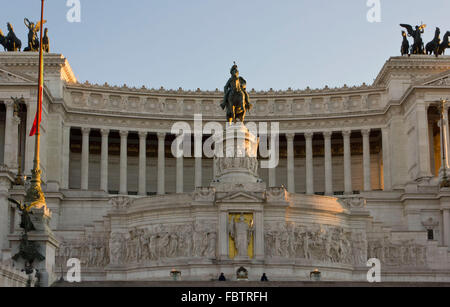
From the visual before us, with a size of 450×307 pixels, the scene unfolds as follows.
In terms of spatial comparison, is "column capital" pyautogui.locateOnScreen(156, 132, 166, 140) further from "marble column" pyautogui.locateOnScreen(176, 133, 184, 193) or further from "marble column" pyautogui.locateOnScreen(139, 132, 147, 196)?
"marble column" pyautogui.locateOnScreen(176, 133, 184, 193)

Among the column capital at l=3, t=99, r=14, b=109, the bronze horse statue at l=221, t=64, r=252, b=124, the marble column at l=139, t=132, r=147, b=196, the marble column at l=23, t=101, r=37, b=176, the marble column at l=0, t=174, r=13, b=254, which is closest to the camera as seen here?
the bronze horse statue at l=221, t=64, r=252, b=124

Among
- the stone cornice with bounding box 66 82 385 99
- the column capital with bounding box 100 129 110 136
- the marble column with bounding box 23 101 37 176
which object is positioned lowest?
the marble column with bounding box 23 101 37 176

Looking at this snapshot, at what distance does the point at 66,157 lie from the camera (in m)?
81.6

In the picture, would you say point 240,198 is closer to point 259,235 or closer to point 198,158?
point 259,235

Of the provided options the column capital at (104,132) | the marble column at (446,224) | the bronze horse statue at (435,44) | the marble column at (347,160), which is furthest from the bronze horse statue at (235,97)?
the bronze horse statue at (435,44)

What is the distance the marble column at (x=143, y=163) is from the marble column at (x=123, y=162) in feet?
4.90

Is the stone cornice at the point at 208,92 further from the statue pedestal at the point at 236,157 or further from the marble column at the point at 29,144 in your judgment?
the statue pedestal at the point at 236,157

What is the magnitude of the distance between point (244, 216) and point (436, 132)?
3931cm

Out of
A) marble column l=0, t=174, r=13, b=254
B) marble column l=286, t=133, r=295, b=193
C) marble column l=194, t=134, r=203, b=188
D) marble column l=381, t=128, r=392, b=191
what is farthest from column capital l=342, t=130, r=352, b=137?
marble column l=0, t=174, r=13, b=254

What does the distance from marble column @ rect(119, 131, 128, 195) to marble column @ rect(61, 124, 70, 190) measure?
5.28 m

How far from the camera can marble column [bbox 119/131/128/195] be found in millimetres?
82562
